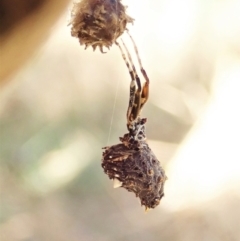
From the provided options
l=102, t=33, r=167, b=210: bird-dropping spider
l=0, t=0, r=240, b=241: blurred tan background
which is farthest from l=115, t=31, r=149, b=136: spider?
l=0, t=0, r=240, b=241: blurred tan background

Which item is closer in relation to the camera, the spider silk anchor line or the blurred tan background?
the spider silk anchor line

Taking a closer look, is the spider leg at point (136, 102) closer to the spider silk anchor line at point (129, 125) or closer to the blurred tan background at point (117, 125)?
the spider silk anchor line at point (129, 125)

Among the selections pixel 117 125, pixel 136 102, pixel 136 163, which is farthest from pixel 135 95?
pixel 117 125

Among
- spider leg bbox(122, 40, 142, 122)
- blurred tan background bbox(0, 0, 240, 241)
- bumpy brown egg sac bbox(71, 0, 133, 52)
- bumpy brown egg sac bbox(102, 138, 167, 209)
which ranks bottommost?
bumpy brown egg sac bbox(102, 138, 167, 209)

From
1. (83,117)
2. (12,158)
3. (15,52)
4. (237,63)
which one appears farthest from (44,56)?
(237,63)

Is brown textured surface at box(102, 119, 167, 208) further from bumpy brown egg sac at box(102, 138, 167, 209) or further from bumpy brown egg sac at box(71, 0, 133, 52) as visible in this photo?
bumpy brown egg sac at box(71, 0, 133, 52)

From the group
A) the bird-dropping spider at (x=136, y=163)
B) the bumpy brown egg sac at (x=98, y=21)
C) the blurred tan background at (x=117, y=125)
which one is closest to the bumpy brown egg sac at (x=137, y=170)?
the bird-dropping spider at (x=136, y=163)
